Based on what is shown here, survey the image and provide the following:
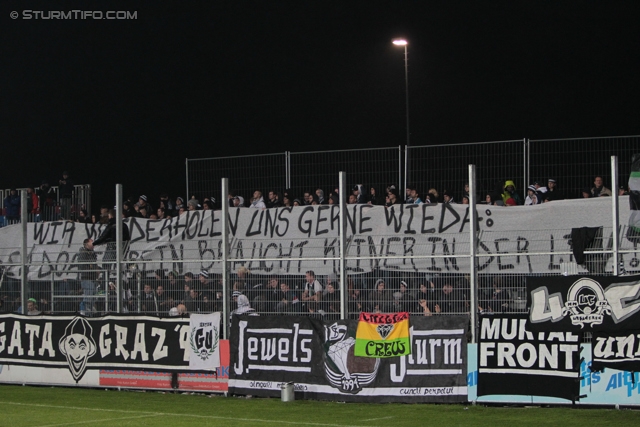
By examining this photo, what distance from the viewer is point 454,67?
3647 centimetres

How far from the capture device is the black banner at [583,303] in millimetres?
12664

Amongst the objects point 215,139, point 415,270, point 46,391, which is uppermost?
point 215,139

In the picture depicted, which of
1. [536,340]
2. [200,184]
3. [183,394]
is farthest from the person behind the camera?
[200,184]

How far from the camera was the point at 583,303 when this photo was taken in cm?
1293

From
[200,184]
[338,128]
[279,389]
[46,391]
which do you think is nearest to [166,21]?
[338,128]

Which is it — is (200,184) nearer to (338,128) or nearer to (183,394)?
(183,394)

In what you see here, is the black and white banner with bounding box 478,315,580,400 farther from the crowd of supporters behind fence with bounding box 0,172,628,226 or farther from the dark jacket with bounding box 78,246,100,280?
the dark jacket with bounding box 78,246,100,280

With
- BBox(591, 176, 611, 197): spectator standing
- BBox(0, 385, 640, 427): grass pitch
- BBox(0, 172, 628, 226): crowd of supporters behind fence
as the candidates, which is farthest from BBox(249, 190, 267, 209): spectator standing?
BBox(591, 176, 611, 197): spectator standing

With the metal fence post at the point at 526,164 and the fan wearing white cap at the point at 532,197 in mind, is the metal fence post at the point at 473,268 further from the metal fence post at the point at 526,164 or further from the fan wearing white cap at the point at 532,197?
the metal fence post at the point at 526,164

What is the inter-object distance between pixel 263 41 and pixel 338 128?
4.71 metres

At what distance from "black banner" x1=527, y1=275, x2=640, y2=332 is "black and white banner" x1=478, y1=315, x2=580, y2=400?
179 mm
